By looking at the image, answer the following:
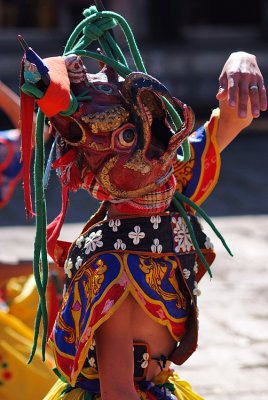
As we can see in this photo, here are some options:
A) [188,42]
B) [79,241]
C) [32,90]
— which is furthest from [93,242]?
[188,42]

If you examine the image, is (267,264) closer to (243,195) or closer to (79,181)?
(243,195)

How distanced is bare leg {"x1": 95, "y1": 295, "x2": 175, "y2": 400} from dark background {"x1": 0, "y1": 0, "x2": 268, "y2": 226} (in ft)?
20.6

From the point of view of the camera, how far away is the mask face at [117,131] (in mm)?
2209

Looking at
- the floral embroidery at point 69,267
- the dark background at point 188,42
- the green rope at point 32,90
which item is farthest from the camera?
the dark background at point 188,42

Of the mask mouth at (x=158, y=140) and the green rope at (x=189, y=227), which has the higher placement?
the mask mouth at (x=158, y=140)

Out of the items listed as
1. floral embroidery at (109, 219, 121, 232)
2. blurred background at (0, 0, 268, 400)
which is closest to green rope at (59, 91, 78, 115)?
floral embroidery at (109, 219, 121, 232)

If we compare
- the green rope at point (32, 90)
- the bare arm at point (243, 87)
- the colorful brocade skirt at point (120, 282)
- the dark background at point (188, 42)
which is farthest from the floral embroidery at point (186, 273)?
the dark background at point (188, 42)

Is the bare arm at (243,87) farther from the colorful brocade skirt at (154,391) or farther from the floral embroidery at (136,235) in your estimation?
the colorful brocade skirt at (154,391)

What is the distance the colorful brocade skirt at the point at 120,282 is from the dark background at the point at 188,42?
20.3ft

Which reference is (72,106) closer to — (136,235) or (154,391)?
(136,235)

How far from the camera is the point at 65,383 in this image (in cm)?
242

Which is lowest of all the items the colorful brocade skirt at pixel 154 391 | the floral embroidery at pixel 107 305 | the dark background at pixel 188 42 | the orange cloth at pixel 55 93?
the dark background at pixel 188 42

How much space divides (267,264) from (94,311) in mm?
4180

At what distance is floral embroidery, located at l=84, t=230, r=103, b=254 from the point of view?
227 centimetres
